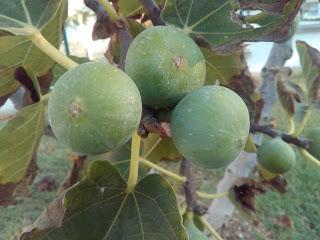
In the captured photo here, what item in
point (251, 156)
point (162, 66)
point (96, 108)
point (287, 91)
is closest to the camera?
point (96, 108)

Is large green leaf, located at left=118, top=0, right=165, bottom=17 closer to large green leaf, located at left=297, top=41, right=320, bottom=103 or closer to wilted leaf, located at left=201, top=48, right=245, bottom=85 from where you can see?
wilted leaf, located at left=201, top=48, right=245, bottom=85

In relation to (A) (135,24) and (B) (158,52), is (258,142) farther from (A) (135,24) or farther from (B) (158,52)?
(B) (158,52)

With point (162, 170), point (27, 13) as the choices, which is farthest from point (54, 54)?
point (162, 170)

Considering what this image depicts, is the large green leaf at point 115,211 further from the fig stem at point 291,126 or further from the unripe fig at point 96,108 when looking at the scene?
the fig stem at point 291,126

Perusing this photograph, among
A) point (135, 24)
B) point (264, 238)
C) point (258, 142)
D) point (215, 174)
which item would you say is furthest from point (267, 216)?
point (135, 24)

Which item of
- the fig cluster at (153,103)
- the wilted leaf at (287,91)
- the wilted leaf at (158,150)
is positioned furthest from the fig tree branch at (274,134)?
the fig cluster at (153,103)

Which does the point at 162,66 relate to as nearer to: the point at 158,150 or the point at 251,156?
the point at 158,150
